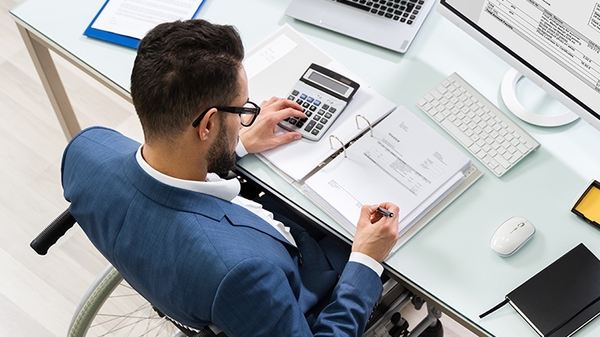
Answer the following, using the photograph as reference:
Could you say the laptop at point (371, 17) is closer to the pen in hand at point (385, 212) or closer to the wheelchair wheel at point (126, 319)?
the pen in hand at point (385, 212)

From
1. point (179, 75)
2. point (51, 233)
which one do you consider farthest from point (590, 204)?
point (51, 233)

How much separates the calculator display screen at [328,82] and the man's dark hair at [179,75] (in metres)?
0.37

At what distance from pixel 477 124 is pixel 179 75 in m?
0.66

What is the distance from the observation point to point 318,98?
4.90ft

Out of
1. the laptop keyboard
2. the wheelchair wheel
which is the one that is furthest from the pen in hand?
the wheelchair wheel

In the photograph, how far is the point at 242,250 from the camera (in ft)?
3.70

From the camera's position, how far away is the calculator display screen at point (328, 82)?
150 cm

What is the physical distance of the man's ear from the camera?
1.14 metres

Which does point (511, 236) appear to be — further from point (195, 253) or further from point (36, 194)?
point (36, 194)

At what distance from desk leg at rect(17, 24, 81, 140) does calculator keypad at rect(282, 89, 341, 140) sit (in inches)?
27.7

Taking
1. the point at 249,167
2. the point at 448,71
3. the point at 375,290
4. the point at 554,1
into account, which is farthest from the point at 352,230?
the point at 554,1

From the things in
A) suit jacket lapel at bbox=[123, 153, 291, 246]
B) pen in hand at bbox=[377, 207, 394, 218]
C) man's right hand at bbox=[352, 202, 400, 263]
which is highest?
pen in hand at bbox=[377, 207, 394, 218]

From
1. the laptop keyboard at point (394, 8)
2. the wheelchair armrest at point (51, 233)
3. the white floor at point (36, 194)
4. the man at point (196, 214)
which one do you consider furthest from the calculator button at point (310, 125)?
the white floor at point (36, 194)

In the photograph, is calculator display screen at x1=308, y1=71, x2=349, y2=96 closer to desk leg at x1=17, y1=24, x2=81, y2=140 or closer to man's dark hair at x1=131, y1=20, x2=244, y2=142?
man's dark hair at x1=131, y1=20, x2=244, y2=142
